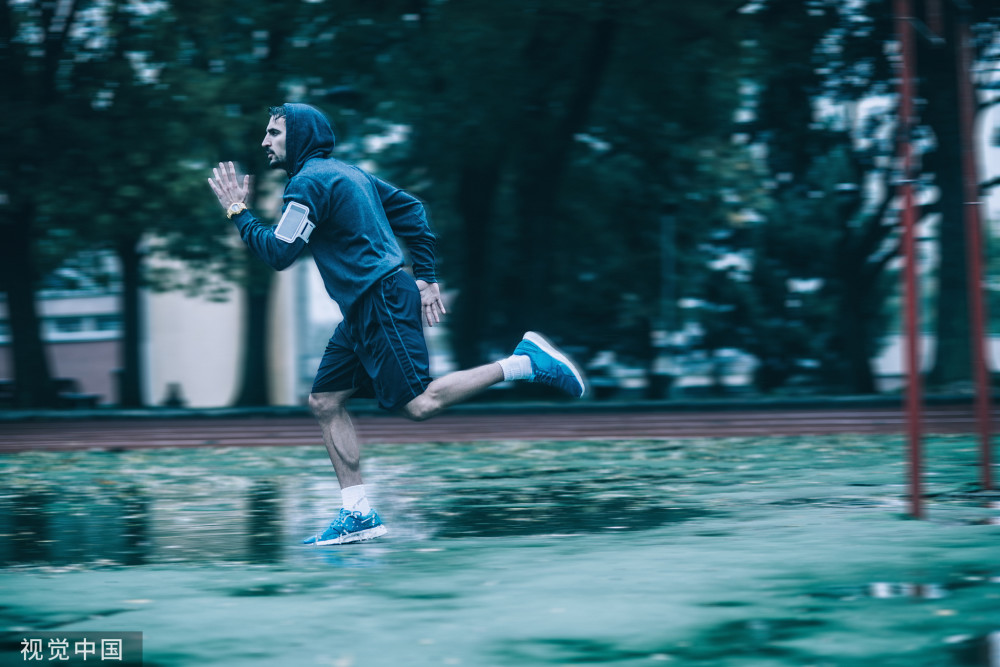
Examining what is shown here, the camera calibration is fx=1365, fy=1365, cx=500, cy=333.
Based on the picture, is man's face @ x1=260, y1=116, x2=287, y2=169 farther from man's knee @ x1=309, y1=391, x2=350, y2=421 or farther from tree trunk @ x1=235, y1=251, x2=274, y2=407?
tree trunk @ x1=235, y1=251, x2=274, y2=407

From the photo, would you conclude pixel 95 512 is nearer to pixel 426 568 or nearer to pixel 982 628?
pixel 426 568

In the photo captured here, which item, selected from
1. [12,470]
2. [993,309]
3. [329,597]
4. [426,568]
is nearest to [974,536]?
[426,568]

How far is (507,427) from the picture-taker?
12.7 metres

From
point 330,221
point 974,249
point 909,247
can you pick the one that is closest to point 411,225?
point 330,221

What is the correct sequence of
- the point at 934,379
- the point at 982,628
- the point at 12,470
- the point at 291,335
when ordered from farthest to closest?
the point at 291,335 < the point at 934,379 < the point at 12,470 < the point at 982,628

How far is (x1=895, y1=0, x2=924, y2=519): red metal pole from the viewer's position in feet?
19.0

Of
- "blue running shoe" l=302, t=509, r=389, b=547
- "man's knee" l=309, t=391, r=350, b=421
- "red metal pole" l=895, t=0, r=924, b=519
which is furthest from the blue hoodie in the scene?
"red metal pole" l=895, t=0, r=924, b=519

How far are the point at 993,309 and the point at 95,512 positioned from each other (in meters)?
20.8

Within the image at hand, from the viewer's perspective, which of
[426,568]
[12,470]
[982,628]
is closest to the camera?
[982,628]

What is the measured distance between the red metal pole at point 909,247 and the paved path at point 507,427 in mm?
5457

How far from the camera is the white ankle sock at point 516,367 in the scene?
595 cm

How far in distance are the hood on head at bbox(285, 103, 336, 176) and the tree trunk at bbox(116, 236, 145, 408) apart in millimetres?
16359

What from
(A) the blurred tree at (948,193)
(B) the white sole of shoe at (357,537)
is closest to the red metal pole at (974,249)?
(B) the white sole of shoe at (357,537)

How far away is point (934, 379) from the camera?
56.0ft
